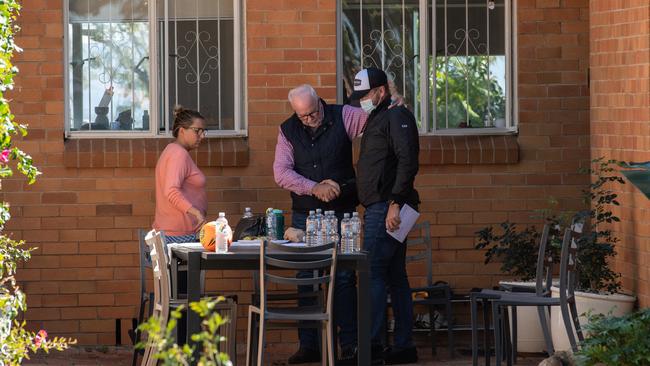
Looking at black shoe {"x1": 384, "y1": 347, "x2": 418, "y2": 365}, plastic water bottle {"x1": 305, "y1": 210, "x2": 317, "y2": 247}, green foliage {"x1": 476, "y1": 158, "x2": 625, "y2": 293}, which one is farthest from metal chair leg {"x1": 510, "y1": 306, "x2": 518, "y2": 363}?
plastic water bottle {"x1": 305, "y1": 210, "x2": 317, "y2": 247}

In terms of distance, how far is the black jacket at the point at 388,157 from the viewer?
8531 mm

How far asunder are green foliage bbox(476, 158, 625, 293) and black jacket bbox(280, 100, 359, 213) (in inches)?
42.2

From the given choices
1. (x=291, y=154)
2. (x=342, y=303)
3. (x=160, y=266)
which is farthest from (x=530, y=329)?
(x=160, y=266)

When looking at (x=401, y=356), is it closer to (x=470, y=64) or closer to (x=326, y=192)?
(x=326, y=192)

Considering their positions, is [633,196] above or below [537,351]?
above

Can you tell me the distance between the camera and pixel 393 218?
8531 mm

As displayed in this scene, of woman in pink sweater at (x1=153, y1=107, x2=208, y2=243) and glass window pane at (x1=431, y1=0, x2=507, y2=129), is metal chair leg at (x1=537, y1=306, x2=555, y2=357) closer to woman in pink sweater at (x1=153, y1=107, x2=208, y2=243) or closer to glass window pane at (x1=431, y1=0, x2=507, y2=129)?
glass window pane at (x1=431, y1=0, x2=507, y2=129)

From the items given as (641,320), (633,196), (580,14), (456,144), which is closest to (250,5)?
(456,144)

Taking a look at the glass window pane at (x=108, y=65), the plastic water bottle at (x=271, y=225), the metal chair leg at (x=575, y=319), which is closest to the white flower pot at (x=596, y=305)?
the metal chair leg at (x=575, y=319)

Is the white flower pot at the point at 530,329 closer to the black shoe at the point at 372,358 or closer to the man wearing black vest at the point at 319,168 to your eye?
the black shoe at the point at 372,358

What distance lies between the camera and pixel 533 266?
9141 mm

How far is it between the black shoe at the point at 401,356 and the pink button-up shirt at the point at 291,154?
127cm

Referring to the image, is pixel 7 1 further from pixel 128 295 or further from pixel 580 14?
pixel 580 14

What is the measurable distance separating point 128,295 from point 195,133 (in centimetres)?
150
